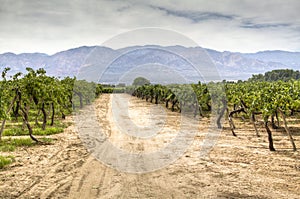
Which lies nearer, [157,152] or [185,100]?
[157,152]

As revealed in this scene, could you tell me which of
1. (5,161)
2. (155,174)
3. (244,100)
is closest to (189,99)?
(244,100)

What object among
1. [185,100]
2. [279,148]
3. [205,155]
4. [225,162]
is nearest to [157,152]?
[205,155]

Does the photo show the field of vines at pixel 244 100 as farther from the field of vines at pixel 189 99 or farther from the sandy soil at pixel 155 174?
the sandy soil at pixel 155 174

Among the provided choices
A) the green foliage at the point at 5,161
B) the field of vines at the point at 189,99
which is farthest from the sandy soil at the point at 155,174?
the field of vines at the point at 189,99

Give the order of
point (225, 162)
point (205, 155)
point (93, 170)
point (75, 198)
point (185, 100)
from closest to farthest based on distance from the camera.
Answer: point (75, 198), point (93, 170), point (225, 162), point (205, 155), point (185, 100)

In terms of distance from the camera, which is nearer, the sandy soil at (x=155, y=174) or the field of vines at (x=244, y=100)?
the sandy soil at (x=155, y=174)

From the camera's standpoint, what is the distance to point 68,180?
1007 centimetres

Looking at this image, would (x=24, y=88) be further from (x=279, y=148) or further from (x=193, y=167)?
(x=279, y=148)

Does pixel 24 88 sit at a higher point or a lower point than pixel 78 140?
higher

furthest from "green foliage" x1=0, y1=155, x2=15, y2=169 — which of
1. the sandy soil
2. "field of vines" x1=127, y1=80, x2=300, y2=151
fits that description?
"field of vines" x1=127, y1=80, x2=300, y2=151

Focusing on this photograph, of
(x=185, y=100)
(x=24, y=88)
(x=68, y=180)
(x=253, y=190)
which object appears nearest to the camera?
(x=253, y=190)

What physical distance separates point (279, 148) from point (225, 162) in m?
4.74

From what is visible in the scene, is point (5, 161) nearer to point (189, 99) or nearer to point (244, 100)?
point (244, 100)

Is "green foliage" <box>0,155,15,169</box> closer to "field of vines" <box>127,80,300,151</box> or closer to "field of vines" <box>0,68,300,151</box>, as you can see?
"field of vines" <box>0,68,300,151</box>
